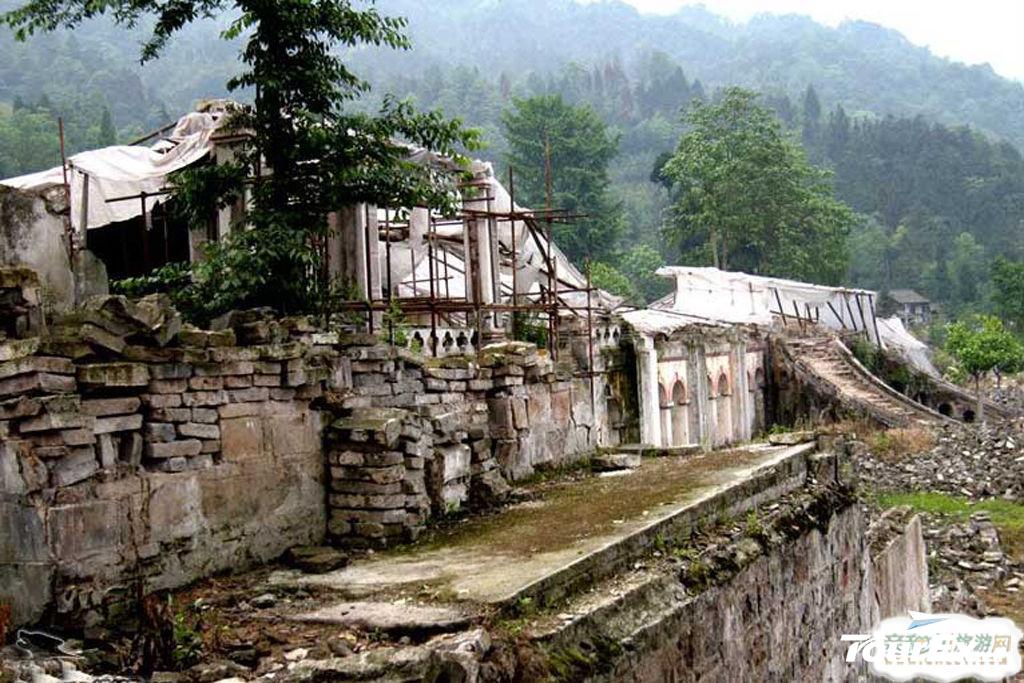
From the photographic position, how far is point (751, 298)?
34.1 metres

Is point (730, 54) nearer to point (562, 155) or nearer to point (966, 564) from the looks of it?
point (562, 155)

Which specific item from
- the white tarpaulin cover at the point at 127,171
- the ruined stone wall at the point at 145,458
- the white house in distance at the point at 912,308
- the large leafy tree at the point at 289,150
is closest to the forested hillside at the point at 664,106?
the white house in distance at the point at 912,308

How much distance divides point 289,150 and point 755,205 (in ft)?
127

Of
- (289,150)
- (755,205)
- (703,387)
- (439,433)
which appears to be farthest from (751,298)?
(439,433)

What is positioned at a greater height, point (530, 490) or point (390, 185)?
point (390, 185)

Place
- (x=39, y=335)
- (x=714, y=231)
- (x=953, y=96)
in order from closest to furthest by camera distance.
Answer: (x=39, y=335)
(x=714, y=231)
(x=953, y=96)

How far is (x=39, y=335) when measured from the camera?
5.94 m

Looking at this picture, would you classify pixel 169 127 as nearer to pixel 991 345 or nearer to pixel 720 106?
pixel 991 345

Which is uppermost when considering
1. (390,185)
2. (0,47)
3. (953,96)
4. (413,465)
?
(953,96)

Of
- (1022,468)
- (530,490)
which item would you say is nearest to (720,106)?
(1022,468)

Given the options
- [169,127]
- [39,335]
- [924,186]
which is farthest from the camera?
[924,186]

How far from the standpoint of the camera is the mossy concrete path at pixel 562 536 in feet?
20.0

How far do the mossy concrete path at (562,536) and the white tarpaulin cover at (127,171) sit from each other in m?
6.15

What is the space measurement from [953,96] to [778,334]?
12609cm
